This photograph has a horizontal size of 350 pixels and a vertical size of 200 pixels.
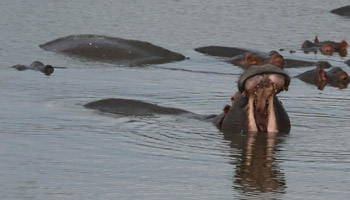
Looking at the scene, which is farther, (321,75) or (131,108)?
(321,75)

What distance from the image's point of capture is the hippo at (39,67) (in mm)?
11570

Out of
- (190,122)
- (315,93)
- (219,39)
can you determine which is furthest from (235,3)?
(190,122)

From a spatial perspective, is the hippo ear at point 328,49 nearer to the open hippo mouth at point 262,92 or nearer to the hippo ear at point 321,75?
the hippo ear at point 321,75

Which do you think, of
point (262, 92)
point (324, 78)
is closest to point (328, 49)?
point (324, 78)

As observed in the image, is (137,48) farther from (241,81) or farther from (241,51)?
(241,81)

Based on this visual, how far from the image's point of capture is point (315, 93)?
10945mm

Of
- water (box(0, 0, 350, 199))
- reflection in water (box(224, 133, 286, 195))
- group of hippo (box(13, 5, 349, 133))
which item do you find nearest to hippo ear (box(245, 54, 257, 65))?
Result: group of hippo (box(13, 5, 349, 133))

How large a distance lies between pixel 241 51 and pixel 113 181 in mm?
7487

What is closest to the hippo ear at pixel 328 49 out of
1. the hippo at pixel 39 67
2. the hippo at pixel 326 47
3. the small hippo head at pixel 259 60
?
the hippo at pixel 326 47

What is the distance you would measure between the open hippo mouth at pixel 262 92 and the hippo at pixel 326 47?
617cm

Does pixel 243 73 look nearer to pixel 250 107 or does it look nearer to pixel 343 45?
pixel 250 107

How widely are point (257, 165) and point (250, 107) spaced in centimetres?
82

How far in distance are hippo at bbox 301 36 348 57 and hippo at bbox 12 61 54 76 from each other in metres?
4.18

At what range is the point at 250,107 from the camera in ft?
26.3
